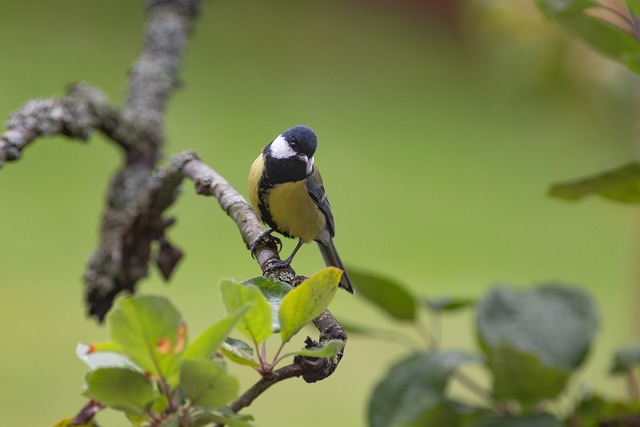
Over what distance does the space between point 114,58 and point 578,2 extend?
2364 mm

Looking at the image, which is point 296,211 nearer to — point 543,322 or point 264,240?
point 264,240

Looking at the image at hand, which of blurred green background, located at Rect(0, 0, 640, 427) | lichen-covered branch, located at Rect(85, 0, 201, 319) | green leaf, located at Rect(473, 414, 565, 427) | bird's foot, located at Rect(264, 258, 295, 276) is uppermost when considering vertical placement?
blurred green background, located at Rect(0, 0, 640, 427)

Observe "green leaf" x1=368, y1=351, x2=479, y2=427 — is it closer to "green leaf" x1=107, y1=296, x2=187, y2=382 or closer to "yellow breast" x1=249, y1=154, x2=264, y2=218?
"yellow breast" x1=249, y1=154, x2=264, y2=218

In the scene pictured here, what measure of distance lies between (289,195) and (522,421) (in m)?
0.29

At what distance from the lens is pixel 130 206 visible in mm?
754

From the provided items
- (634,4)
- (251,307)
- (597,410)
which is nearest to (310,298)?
(251,307)

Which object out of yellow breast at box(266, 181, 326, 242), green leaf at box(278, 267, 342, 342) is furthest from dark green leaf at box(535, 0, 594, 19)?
green leaf at box(278, 267, 342, 342)

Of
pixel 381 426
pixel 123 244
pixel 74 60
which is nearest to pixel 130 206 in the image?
pixel 123 244

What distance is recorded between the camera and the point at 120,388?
1.04 feet

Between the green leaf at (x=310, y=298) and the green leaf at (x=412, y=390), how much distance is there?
1.11 feet

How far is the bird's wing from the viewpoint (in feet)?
1.57

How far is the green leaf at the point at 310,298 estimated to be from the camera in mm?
316

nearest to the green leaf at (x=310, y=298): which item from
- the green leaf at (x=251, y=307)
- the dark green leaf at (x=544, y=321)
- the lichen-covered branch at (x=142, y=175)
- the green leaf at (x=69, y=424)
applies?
the green leaf at (x=251, y=307)

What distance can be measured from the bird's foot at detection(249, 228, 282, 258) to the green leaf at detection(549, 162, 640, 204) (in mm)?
222
